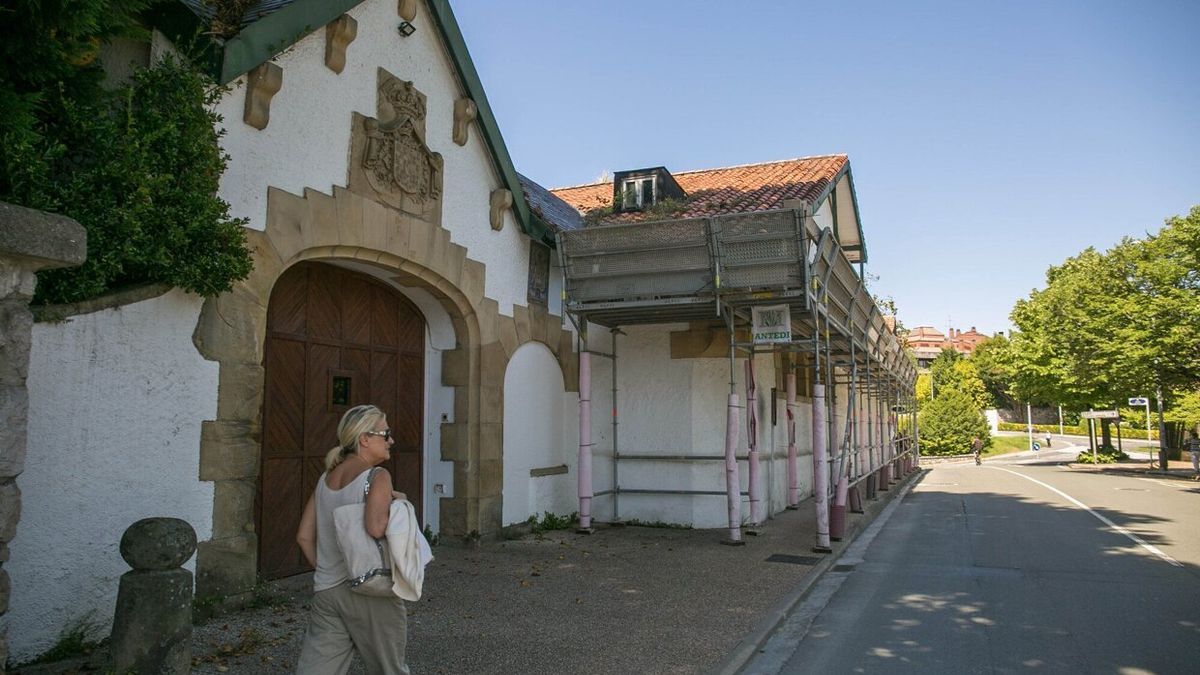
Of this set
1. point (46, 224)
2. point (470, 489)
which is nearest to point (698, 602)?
point (470, 489)

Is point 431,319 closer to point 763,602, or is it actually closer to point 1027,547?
point 763,602

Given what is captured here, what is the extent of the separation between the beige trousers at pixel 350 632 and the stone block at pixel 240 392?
3.13 m

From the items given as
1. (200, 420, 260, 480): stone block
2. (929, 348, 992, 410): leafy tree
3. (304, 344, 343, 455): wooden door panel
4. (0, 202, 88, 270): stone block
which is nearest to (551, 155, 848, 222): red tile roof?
(304, 344, 343, 455): wooden door panel

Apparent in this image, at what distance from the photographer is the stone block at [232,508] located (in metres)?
6.21

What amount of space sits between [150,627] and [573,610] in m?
3.56

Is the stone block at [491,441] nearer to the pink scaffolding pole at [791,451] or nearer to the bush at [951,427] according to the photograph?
the pink scaffolding pole at [791,451]

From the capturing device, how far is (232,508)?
632cm

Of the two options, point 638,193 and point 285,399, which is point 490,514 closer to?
point 285,399

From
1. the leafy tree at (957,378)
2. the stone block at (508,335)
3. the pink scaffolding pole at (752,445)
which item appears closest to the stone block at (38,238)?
the stone block at (508,335)

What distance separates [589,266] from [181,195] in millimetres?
5900

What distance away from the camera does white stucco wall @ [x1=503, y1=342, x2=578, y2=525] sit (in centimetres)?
1068

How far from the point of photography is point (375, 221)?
26.9 feet

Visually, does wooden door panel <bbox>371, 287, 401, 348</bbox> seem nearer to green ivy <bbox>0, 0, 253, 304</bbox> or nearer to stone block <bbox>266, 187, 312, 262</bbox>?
stone block <bbox>266, 187, 312, 262</bbox>

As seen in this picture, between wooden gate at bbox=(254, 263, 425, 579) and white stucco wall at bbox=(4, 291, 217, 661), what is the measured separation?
58.3 inches
